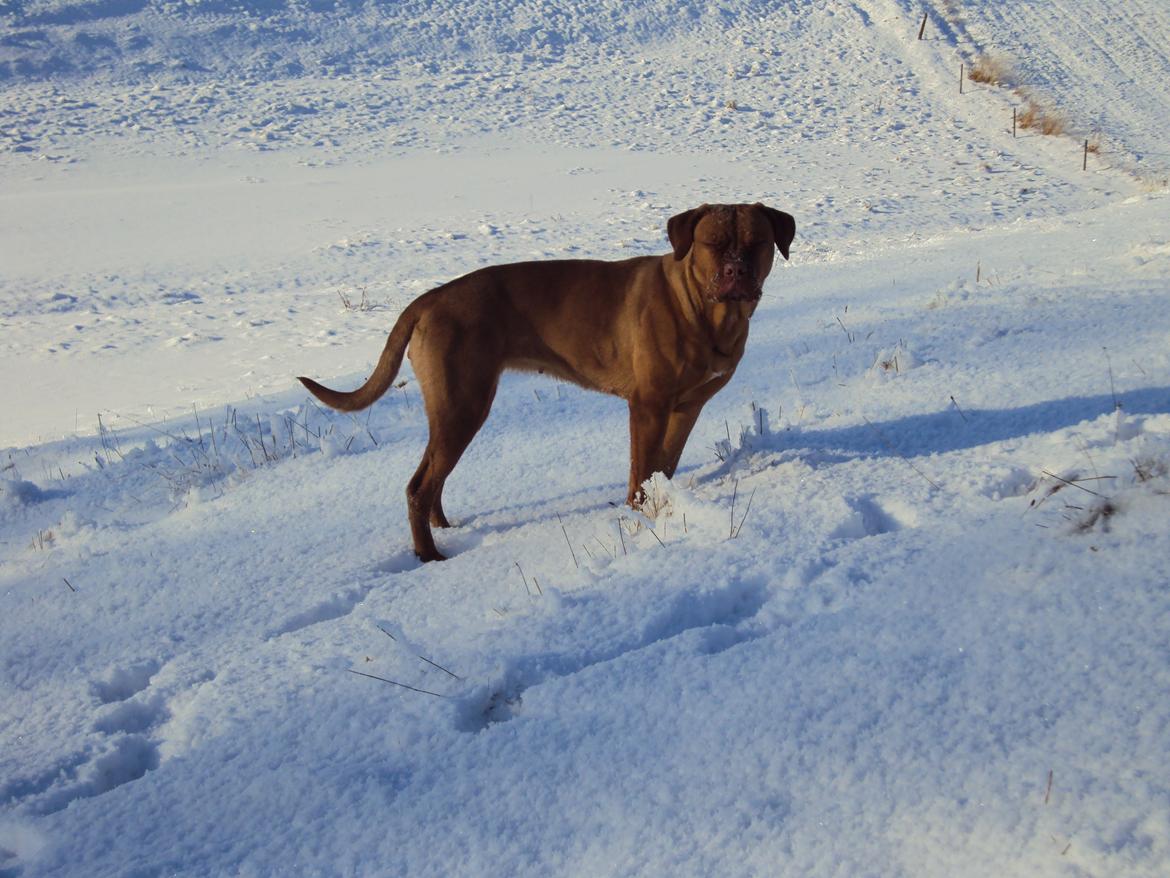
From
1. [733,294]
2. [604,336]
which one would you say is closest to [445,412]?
[604,336]

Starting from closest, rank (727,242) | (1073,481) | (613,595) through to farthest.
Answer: (613,595) < (1073,481) < (727,242)

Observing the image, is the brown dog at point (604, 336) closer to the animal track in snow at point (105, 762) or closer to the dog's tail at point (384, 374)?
the dog's tail at point (384, 374)

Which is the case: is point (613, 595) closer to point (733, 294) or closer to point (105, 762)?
point (105, 762)

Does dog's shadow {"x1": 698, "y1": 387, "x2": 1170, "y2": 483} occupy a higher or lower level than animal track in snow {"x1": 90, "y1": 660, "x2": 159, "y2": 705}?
lower

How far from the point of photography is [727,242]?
12.1 feet

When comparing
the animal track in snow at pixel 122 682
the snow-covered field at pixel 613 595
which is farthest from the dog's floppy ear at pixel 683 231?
the animal track in snow at pixel 122 682

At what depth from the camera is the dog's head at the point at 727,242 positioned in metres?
3.54

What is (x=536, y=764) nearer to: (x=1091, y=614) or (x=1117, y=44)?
(x=1091, y=614)

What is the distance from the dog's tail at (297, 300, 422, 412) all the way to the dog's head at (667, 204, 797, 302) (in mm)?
1123

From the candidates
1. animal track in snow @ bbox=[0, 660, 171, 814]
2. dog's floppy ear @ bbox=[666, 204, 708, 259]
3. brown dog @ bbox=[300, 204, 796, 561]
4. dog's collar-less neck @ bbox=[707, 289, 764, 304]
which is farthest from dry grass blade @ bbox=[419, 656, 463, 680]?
dog's floppy ear @ bbox=[666, 204, 708, 259]

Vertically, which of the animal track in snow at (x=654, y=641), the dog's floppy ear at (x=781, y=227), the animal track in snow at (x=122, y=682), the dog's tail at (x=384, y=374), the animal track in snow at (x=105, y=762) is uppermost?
the dog's floppy ear at (x=781, y=227)

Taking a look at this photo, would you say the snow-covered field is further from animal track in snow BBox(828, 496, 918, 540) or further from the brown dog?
the brown dog

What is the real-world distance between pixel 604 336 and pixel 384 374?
929 millimetres

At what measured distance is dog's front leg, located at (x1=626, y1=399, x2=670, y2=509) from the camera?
148 inches
